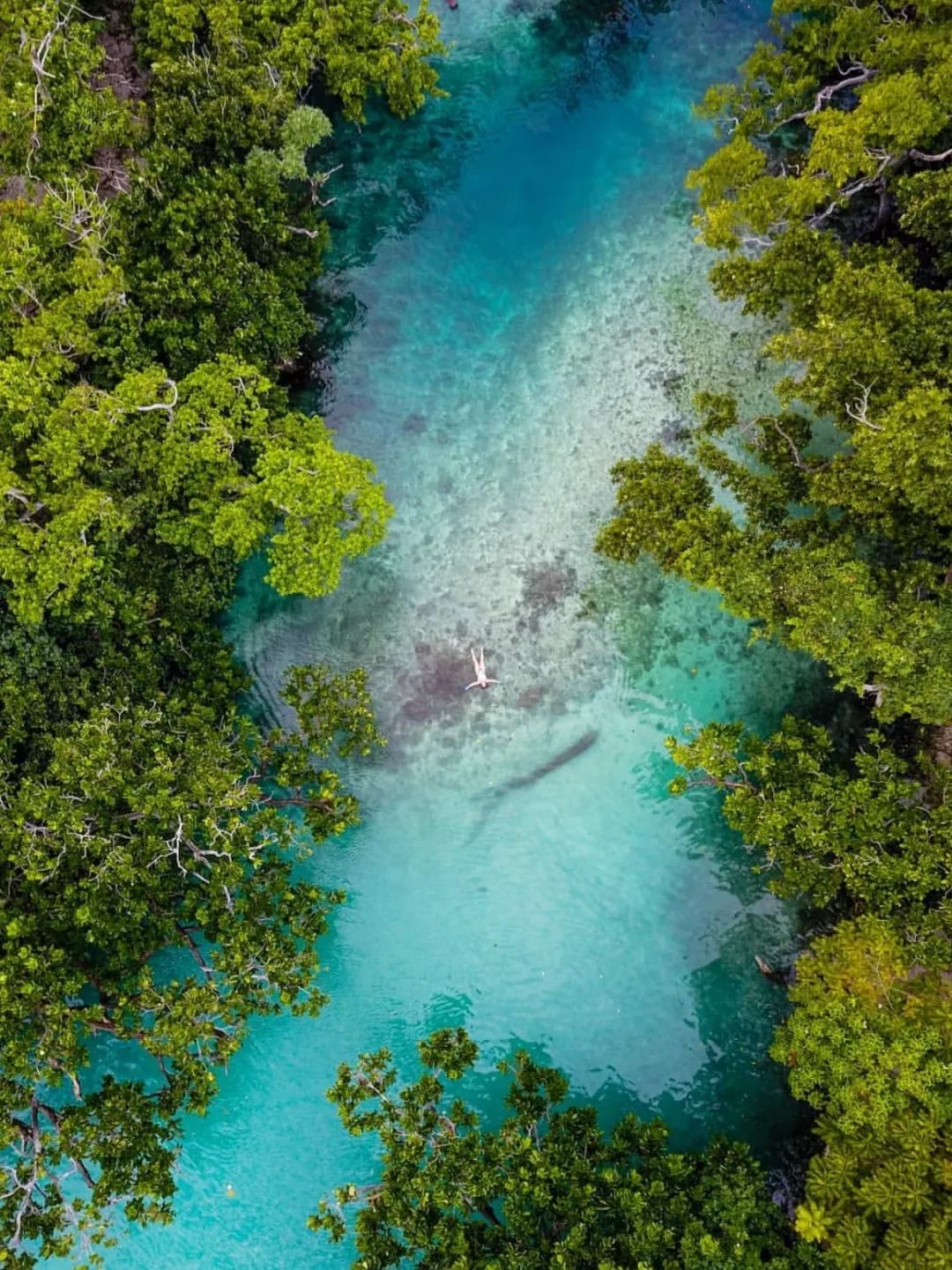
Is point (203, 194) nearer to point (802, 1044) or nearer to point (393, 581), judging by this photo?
point (393, 581)

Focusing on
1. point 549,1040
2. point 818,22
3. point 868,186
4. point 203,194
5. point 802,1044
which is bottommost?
point 549,1040

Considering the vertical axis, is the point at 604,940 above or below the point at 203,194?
below

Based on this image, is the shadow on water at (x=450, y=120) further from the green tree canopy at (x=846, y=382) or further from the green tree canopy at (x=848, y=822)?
the green tree canopy at (x=848, y=822)

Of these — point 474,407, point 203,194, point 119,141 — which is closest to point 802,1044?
point 474,407

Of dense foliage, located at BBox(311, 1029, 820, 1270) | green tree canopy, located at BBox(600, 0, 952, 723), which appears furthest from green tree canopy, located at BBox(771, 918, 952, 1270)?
green tree canopy, located at BBox(600, 0, 952, 723)

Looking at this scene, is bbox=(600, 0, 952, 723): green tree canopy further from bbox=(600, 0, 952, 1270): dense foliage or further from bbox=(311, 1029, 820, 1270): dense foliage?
bbox=(311, 1029, 820, 1270): dense foliage

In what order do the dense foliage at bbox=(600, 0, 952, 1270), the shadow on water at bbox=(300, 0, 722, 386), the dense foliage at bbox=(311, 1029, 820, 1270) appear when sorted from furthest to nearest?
the shadow on water at bbox=(300, 0, 722, 386)
the dense foliage at bbox=(311, 1029, 820, 1270)
the dense foliage at bbox=(600, 0, 952, 1270)
